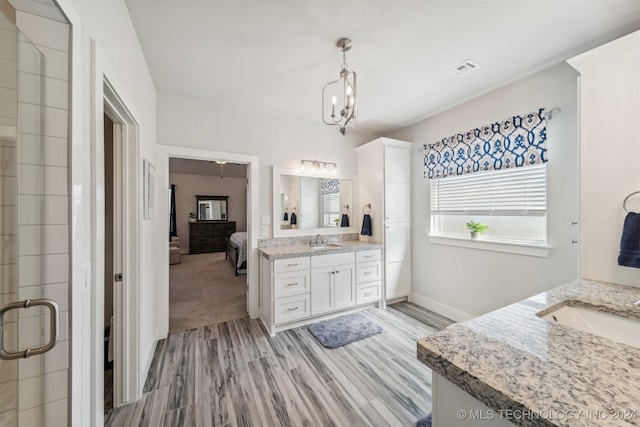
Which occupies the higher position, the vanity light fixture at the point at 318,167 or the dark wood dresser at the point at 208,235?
the vanity light fixture at the point at 318,167

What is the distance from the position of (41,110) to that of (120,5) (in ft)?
3.53

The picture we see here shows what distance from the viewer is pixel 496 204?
102 inches

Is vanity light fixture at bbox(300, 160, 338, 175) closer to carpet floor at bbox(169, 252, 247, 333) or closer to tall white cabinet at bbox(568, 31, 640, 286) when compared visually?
carpet floor at bbox(169, 252, 247, 333)

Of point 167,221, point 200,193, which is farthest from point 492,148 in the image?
point 200,193

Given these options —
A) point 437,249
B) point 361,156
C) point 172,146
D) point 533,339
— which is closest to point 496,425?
point 533,339

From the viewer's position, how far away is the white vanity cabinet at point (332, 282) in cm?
283

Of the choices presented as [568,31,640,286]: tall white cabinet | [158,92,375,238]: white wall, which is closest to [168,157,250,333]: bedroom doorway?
[158,92,375,238]: white wall

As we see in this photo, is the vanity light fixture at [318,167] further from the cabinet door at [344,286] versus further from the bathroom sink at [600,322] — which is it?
the bathroom sink at [600,322]

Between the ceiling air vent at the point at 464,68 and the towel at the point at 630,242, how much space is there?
1.56 m

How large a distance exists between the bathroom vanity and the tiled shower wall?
1.83m

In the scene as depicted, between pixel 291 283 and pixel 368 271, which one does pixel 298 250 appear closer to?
pixel 291 283

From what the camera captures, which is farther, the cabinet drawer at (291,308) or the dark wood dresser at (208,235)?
the dark wood dresser at (208,235)

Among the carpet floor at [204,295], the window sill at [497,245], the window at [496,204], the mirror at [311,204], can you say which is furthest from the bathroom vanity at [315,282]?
the window at [496,204]

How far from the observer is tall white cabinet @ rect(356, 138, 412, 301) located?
3318 mm
